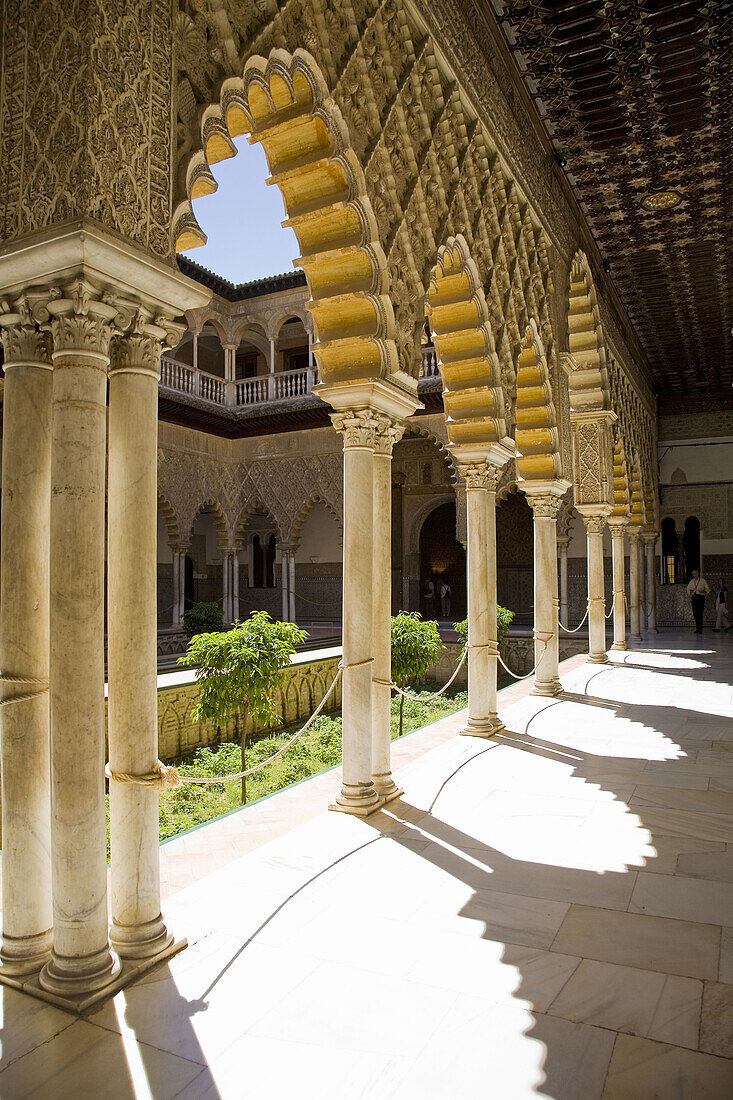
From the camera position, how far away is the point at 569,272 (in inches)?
360

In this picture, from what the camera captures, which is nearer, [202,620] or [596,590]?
[596,590]

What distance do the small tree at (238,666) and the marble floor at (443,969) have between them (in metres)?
2.64

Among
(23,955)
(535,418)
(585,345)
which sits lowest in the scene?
(23,955)

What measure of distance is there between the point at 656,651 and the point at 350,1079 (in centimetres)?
1259

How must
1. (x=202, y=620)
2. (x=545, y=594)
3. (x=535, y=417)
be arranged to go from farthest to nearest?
(x=202, y=620) → (x=545, y=594) → (x=535, y=417)

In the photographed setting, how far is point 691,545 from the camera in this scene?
19859mm

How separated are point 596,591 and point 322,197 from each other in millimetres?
8804

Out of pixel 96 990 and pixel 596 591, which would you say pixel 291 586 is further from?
pixel 96 990

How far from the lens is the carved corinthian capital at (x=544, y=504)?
28.9 ft

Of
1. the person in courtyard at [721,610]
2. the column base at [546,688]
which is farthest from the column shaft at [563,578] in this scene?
the column base at [546,688]

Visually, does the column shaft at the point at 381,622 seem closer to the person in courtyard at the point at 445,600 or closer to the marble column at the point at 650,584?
the marble column at the point at 650,584

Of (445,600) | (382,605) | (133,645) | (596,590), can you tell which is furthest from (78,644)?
(445,600)

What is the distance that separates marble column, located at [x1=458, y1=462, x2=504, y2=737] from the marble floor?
1876 mm

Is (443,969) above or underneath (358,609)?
underneath
